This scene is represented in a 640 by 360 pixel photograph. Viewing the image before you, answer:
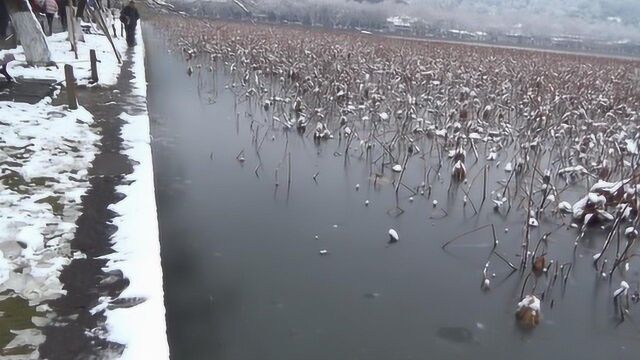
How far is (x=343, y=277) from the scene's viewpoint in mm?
5180

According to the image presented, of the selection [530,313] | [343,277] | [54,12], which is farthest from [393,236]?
[54,12]

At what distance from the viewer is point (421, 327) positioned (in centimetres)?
452

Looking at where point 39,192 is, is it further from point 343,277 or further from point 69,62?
point 69,62

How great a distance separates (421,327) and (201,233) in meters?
2.66

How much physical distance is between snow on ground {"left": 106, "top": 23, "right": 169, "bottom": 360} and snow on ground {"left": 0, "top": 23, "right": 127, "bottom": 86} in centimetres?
497

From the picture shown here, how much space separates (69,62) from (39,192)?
8520 mm

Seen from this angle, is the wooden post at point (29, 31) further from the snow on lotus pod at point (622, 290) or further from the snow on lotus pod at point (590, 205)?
the snow on lotus pod at point (622, 290)

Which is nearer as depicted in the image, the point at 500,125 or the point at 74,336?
the point at 74,336

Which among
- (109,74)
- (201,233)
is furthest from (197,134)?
(201,233)

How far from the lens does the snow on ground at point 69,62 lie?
407 inches

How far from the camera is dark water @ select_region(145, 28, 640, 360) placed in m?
4.32

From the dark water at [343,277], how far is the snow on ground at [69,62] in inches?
152

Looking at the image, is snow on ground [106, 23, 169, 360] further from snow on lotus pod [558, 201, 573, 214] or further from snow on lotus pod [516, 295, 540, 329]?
snow on lotus pod [558, 201, 573, 214]

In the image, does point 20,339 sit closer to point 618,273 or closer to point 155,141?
point 618,273
